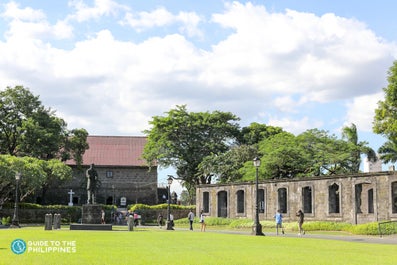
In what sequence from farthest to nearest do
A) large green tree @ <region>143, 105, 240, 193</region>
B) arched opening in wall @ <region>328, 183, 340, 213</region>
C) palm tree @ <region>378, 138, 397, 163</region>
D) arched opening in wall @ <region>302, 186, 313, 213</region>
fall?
large green tree @ <region>143, 105, 240, 193</region> < palm tree @ <region>378, 138, 397, 163</region> < arched opening in wall @ <region>302, 186, 313, 213</region> < arched opening in wall @ <region>328, 183, 340, 213</region>

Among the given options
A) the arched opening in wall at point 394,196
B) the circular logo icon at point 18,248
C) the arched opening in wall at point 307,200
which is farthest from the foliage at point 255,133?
the circular logo icon at point 18,248

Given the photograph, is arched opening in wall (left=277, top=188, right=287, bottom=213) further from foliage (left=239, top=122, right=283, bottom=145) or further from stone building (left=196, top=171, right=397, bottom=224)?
foliage (left=239, top=122, right=283, bottom=145)

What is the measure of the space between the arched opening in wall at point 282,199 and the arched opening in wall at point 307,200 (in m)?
2.51

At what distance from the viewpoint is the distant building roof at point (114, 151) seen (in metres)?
70.3

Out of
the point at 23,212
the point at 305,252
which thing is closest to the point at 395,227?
the point at 305,252

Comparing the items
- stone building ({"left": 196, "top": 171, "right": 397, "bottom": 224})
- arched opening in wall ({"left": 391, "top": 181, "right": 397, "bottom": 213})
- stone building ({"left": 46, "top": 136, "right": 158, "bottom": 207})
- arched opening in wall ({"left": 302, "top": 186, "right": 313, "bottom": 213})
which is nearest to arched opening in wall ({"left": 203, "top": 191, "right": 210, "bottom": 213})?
stone building ({"left": 196, "top": 171, "right": 397, "bottom": 224})

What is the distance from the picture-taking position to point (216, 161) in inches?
2231

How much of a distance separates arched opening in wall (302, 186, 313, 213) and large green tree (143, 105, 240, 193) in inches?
865

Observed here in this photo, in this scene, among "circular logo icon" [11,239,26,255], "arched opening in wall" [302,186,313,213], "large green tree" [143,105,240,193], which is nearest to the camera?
"circular logo icon" [11,239,26,255]

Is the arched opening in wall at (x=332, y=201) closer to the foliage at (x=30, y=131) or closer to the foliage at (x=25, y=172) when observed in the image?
the foliage at (x=25, y=172)

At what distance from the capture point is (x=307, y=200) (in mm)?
38656

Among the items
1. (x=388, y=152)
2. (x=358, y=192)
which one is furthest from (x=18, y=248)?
(x=388, y=152)

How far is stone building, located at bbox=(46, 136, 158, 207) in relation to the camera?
224ft

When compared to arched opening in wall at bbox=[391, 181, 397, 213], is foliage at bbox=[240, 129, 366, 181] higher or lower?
higher
